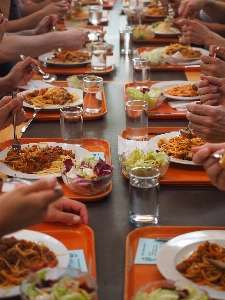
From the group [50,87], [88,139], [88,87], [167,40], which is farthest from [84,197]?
[167,40]

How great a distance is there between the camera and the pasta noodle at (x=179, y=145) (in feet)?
7.30

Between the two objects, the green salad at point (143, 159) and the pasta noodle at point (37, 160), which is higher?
the green salad at point (143, 159)

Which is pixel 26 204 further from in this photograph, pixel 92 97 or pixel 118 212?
pixel 92 97

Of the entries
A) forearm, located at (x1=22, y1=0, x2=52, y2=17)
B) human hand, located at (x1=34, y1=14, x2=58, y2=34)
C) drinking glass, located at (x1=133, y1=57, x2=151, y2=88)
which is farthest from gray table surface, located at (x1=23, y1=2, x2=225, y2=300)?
forearm, located at (x1=22, y1=0, x2=52, y2=17)

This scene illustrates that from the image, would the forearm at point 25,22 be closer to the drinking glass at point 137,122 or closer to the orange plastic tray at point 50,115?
the orange plastic tray at point 50,115

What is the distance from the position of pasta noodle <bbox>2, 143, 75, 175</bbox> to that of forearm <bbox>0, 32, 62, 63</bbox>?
1632 millimetres

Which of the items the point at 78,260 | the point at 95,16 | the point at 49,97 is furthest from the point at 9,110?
the point at 95,16

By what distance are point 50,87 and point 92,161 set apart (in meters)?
1.26

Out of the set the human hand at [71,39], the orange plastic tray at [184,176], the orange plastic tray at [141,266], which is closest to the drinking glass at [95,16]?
→ the human hand at [71,39]

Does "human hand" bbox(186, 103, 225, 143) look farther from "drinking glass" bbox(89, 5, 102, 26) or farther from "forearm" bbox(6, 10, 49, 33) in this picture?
"drinking glass" bbox(89, 5, 102, 26)

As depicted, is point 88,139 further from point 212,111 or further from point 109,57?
point 109,57

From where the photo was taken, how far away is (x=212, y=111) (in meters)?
2.29

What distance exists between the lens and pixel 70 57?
3.86 metres

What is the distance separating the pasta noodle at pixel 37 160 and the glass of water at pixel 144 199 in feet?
1.38
